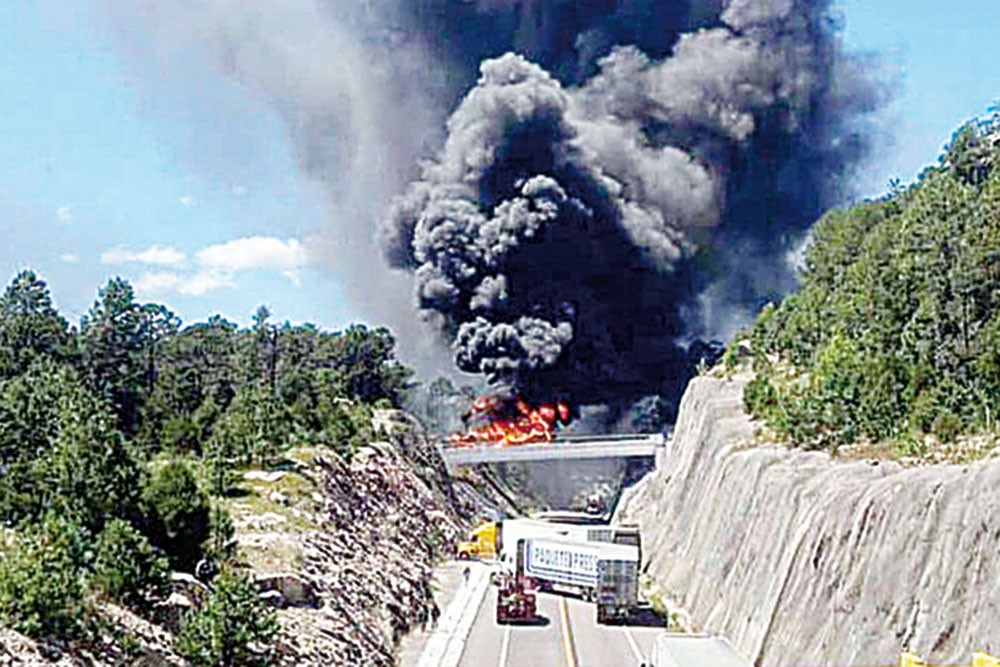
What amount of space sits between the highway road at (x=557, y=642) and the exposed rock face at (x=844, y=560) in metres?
3.46

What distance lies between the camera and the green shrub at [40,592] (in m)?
32.6

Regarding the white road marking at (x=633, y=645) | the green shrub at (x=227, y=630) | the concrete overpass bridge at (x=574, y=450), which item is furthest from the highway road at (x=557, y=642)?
the concrete overpass bridge at (x=574, y=450)

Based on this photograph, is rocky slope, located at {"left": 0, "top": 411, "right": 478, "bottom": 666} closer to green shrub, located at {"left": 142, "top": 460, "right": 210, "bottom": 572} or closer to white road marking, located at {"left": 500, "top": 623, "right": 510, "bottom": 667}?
green shrub, located at {"left": 142, "top": 460, "right": 210, "bottom": 572}

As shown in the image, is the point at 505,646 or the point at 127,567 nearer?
the point at 127,567

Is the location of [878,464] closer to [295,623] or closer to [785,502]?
[785,502]

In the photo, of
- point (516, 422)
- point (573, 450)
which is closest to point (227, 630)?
point (573, 450)

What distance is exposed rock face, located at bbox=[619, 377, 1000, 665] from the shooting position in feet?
94.6

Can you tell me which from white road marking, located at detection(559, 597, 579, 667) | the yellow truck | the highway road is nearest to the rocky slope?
the yellow truck

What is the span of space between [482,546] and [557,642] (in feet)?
104

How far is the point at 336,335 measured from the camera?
5856 inches

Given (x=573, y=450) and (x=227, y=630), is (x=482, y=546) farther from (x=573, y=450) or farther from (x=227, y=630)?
(x=227, y=630)

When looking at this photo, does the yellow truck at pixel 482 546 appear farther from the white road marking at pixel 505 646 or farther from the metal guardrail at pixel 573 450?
the metal guardrail at pixel 573 450

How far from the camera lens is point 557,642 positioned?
178 ft

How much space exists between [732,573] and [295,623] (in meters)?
18.2
